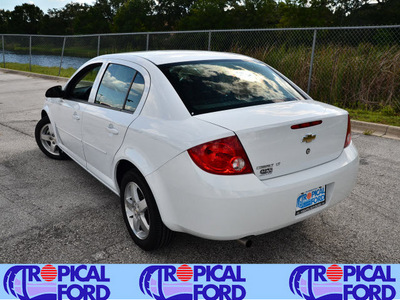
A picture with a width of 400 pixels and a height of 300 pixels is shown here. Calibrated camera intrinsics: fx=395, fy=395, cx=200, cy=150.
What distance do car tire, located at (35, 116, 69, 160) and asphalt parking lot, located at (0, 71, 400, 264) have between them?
245 mm

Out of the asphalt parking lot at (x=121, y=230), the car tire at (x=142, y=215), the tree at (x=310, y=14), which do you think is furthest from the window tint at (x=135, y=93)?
the tree at (x=310, y=14)

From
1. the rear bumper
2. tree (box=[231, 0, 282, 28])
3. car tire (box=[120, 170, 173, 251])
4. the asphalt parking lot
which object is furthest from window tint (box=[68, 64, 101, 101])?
tree (box=[231, 0, 282, 28])

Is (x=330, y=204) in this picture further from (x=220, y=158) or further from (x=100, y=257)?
(x=100, y=257)

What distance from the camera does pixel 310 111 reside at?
3049 millimetres

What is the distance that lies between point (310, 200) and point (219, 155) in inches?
32.5

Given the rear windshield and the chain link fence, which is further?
the chain link fence

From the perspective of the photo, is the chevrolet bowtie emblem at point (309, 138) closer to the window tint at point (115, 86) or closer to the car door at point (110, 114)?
the car door at point (110, 114)

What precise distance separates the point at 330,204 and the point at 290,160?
0.58 m

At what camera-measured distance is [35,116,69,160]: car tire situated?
5543mm

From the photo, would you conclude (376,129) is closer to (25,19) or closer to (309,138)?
(309,138)

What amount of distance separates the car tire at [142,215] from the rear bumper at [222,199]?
135 mm

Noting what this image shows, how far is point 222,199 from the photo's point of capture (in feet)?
8.20

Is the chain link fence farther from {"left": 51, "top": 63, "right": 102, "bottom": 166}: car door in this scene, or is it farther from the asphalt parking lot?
{"left": 51, "top": 63, "right": 102, "bottom": 166}: car door

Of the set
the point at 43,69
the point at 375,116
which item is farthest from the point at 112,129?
the point at 43,69
